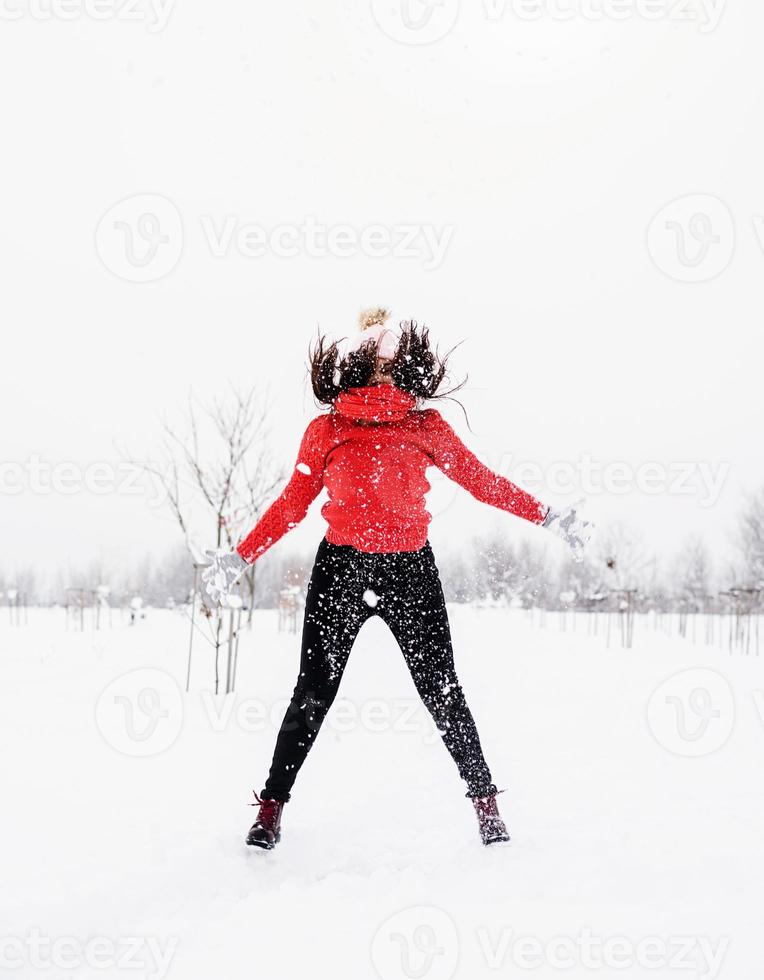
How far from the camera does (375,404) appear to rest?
7.70ft

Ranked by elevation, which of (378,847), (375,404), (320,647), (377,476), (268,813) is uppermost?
(375,404)

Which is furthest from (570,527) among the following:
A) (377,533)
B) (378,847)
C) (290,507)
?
(378,847)

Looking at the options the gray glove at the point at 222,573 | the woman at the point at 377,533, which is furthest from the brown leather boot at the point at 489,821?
the gray glove at the point at 222,573

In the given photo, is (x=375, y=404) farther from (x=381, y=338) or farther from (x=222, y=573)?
(x=222, y=573)

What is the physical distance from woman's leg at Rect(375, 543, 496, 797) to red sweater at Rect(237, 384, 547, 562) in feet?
0.32

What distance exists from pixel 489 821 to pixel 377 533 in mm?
978

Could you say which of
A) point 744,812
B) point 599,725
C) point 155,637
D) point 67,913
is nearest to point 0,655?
point 155,637

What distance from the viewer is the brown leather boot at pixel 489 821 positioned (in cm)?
220

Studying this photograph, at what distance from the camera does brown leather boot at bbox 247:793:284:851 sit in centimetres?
221

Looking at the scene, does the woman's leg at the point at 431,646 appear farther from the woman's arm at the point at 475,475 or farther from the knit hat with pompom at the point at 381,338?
the knit hat with pompom at the point at 381,338

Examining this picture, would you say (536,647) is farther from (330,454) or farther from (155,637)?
(330,454)

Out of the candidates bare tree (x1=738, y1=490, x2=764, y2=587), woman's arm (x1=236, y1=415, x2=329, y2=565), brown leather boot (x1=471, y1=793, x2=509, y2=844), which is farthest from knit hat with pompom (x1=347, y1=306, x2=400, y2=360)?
bare tree (x1=738, y1=490, x2=764, y2=587)

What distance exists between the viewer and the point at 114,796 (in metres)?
2.76

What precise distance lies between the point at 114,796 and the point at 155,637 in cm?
1093
